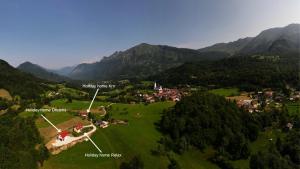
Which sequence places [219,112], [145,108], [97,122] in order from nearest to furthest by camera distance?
[97,122], [219,112], [145,108]

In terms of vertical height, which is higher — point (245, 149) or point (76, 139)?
point (76, 139)

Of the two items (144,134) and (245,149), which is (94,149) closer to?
(144,134)

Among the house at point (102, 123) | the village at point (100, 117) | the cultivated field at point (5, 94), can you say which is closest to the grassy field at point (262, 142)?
the village at point (100, 117)

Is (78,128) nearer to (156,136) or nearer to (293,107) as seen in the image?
(156,136)

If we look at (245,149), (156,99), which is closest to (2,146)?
(245,149)

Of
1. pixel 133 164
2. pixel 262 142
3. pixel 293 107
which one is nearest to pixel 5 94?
pixel 133 164

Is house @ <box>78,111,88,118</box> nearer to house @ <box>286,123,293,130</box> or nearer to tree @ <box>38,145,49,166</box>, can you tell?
tree @ <box>38,145,49,166</box>

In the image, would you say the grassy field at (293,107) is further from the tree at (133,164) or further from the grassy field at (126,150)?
the tree at (133,164)
